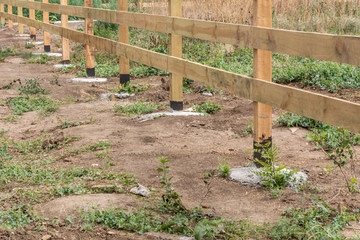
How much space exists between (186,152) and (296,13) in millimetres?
6587

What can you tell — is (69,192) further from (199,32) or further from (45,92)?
(45,92)

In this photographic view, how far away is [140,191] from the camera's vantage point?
4.21 m

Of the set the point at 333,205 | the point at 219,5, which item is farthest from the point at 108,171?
the point at 219,5

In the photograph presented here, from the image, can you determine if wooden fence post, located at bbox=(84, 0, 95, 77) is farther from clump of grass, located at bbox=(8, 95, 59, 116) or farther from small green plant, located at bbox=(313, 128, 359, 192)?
small green plant, located at bbox=(313, 128, 359, 192)

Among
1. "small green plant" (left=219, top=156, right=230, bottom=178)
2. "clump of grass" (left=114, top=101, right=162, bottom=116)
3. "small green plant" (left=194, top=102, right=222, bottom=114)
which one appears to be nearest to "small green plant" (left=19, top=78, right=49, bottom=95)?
"clump of grass" (left=114, top=101, right=162, bottom=116)

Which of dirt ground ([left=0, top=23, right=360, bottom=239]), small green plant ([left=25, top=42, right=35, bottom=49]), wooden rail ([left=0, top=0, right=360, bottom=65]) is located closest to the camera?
wooden rail ([left=0, top=0, right=360, bottom=65])

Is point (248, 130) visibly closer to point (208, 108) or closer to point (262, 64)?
point (208, 108)

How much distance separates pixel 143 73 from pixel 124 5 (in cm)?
263

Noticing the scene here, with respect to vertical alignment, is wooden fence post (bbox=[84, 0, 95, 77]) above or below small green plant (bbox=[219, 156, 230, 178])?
above

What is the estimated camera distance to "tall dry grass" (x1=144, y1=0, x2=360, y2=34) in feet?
34.3

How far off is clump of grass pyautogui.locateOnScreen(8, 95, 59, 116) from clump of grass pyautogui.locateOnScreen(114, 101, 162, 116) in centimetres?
96

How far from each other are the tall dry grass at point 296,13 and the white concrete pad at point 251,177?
20.1ft

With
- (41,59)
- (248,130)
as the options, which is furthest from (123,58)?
(41,59)

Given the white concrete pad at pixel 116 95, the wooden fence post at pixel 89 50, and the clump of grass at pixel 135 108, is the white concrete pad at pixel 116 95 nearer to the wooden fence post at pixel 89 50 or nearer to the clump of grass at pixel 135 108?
the clump of grass at pixel 135 108
